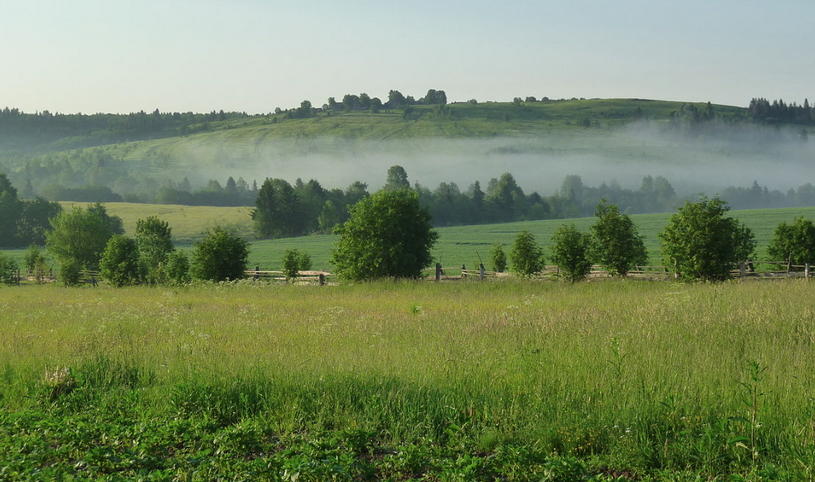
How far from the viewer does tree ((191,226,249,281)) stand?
38.0 metres

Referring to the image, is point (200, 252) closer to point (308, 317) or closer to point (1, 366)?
point (308, 317)

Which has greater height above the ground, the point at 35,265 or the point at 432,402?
the point at 432,402

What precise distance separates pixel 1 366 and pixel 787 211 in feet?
377

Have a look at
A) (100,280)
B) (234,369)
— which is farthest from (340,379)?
(100,280)

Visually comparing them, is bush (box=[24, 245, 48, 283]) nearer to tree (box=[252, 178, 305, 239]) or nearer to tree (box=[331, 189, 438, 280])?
tree (box=[331, 189, 438, 280])

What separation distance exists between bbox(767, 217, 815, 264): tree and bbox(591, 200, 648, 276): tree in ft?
35.7

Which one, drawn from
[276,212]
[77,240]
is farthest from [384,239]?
[276,212]

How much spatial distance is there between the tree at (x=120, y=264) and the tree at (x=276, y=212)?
2655 inches

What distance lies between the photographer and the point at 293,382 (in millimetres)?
7945

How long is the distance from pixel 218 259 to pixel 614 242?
21.4m

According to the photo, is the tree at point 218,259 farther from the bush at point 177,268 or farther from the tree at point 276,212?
the tree at point 276,212

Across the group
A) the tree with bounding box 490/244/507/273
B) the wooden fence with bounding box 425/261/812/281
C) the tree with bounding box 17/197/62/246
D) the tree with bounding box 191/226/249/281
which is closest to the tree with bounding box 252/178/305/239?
the tree with bounding box 17/197/62/246

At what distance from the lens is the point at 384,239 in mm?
35062

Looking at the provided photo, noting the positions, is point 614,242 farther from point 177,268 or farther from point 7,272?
point 7,272
